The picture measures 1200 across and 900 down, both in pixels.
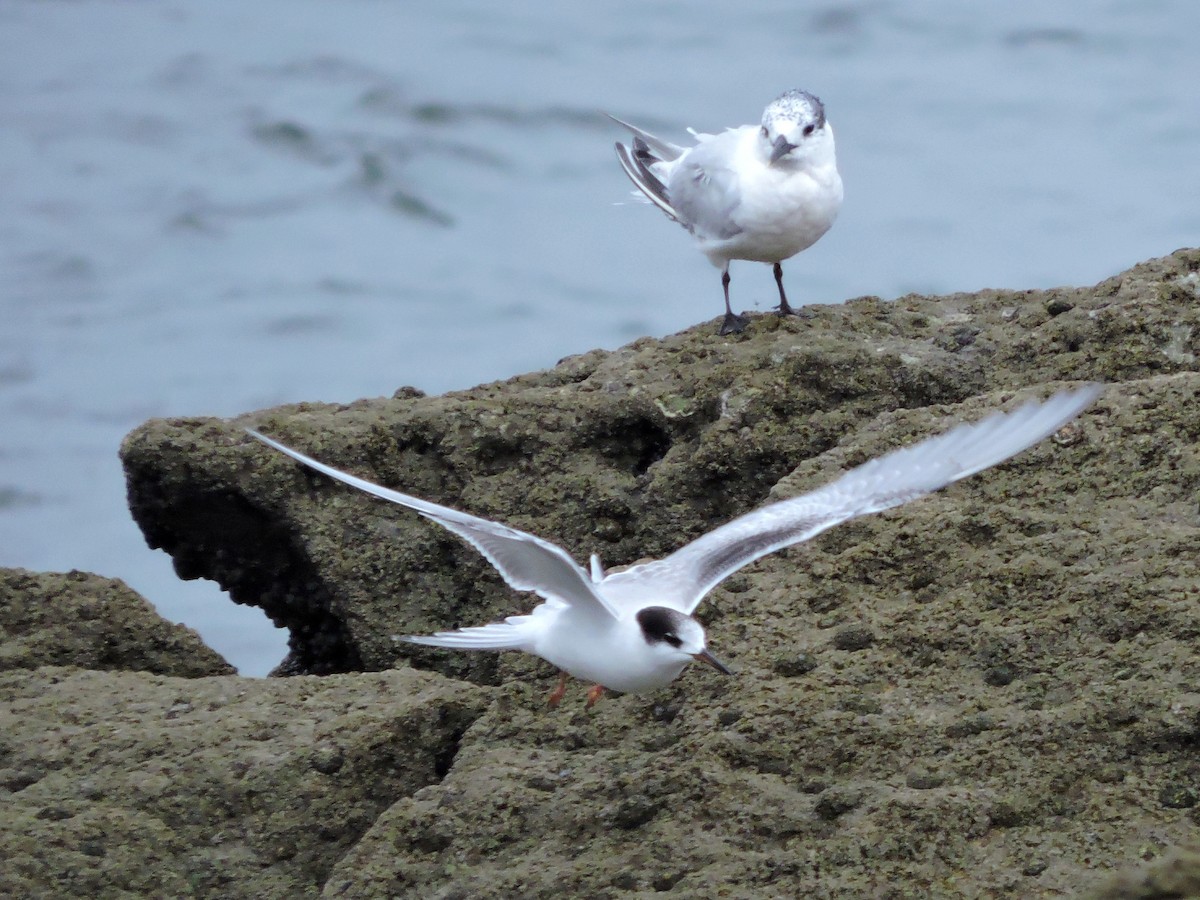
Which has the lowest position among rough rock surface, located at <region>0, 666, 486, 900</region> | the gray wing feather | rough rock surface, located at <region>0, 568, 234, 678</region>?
rough rock surface, located at <region>0, 666, 486, 900</region>

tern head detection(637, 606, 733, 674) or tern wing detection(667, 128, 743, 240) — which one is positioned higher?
tern wing detection(667, 128, 743, 240)

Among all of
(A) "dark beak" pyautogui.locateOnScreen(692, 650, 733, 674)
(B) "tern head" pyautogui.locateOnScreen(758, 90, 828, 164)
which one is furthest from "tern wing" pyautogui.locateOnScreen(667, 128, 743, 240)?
(A) "dark beak" pyautogui.locateOnScreen(692, 650, 733, 674)

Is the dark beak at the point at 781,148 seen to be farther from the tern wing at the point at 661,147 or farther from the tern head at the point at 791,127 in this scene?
the tern wing at the point at 661,147

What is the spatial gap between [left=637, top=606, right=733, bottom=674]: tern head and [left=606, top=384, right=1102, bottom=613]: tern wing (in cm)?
19

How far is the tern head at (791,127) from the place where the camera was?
612 cm

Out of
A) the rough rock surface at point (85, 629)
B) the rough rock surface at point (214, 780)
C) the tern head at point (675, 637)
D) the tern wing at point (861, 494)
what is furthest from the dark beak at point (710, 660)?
the rough rock surface at point (85, 629)

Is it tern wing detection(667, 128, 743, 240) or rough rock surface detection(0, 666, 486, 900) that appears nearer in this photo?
rough rock surface detection(0, 666, 486, 900)

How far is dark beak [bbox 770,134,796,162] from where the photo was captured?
610 cm

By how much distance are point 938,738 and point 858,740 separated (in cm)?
17

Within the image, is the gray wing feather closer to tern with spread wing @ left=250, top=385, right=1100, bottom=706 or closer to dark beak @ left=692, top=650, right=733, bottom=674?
tern with spread wing @ left=250, top=385, right=1100, bottom=706

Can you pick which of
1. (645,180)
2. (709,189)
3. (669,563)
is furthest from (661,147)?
(669,563)

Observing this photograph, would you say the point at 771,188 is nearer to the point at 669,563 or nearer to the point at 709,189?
the point at 709,189

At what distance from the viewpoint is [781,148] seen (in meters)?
6.10

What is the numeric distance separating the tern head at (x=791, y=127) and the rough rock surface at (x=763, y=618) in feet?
2.86
